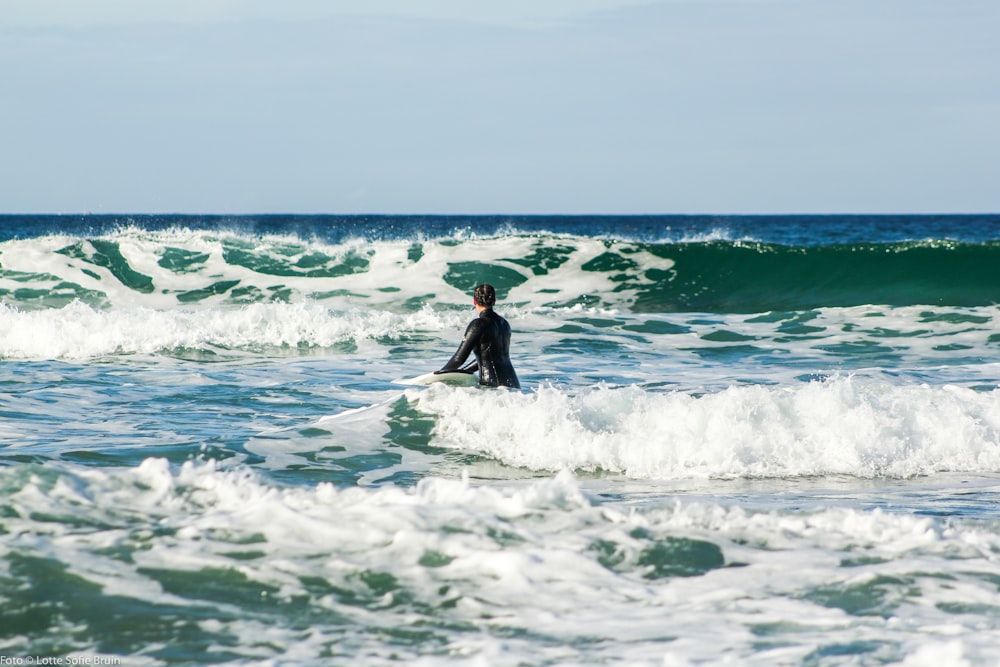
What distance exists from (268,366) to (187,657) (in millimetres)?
9606

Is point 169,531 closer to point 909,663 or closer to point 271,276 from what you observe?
point 909,663

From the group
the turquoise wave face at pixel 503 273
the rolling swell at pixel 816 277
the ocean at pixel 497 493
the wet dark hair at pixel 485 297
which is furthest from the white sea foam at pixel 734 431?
the rolling swell at pixel 816 277

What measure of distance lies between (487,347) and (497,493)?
3.70m

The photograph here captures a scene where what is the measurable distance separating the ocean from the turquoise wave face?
4.97 metres

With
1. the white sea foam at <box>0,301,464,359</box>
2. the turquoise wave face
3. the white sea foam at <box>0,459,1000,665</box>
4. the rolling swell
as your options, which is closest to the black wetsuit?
the white sea foam at <box>0,459,1000,665</box>

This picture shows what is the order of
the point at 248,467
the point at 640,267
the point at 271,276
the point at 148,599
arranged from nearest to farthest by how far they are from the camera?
1. the point at 148,599
2. the point at 248,467
3. the point at 271,276
4. the point at 640,267

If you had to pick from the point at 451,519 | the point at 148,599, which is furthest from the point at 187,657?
the point at 451,519

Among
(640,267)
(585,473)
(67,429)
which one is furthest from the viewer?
(640,267)

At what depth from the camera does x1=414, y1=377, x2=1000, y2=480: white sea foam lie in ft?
27.9

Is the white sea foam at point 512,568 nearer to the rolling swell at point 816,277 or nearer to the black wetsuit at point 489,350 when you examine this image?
the black wetsuit at point 489,350

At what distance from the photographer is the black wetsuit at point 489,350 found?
973cm

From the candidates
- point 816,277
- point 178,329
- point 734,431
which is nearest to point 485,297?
point 734,431

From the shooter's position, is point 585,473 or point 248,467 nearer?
point 248,467

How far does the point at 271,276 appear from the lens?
24422 millimetres
